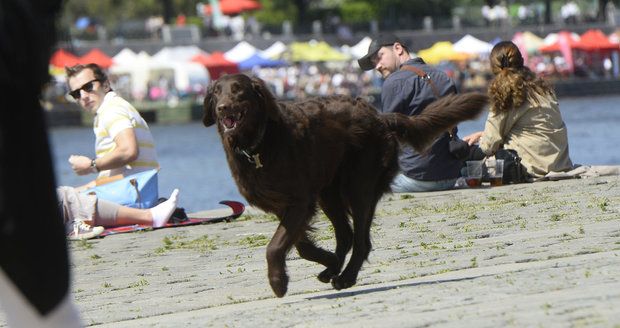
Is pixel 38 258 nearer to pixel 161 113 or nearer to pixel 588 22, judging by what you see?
pixel 161 113

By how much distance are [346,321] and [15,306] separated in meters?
2.40

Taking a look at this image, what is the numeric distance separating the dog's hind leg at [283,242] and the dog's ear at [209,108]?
0.70m

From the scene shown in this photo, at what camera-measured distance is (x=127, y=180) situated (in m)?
11.9

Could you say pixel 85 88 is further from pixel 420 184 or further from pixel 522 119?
pixel 522 119

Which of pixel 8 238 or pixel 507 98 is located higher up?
pixel 8 238

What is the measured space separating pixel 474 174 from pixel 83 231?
417 cm

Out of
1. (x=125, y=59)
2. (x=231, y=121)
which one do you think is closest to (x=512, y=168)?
(x=231, y=121)

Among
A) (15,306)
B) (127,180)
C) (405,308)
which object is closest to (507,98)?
(127,180)

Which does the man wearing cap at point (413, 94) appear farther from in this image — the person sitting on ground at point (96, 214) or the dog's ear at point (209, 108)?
the dog's ear at point (209, 108)

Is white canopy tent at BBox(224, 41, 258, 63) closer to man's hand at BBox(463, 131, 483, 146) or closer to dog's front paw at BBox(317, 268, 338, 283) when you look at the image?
man's hand at BBox(463, 131, 483, 146)

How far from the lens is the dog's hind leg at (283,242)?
6.89 meters

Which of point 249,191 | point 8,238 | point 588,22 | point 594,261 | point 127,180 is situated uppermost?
point 8,238

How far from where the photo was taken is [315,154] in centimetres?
727

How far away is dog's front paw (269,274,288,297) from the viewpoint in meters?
6.88
